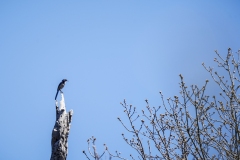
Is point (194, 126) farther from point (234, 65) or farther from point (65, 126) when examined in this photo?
point (65, 126)

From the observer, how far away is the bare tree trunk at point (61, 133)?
17.0 feet

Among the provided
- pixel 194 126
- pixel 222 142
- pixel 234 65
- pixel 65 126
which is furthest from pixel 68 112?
pixel 234 65

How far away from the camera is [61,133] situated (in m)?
5.42

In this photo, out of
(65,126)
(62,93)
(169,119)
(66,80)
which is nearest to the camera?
(169,119)

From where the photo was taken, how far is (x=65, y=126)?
5633 mm

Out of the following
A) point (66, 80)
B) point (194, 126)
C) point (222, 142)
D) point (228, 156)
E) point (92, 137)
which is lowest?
point (228, 156)

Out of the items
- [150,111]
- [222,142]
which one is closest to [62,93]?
[150,111]

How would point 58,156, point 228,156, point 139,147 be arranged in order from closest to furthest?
point 228,156, point 139,147, point 58,156

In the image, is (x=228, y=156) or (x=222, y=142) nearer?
(x=228, y=156)

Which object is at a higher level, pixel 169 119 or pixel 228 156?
pixel 169 119

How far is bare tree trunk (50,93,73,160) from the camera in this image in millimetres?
5180

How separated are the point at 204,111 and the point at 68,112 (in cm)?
352

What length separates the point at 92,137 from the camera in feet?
20.0

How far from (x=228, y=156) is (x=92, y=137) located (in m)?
3.45
